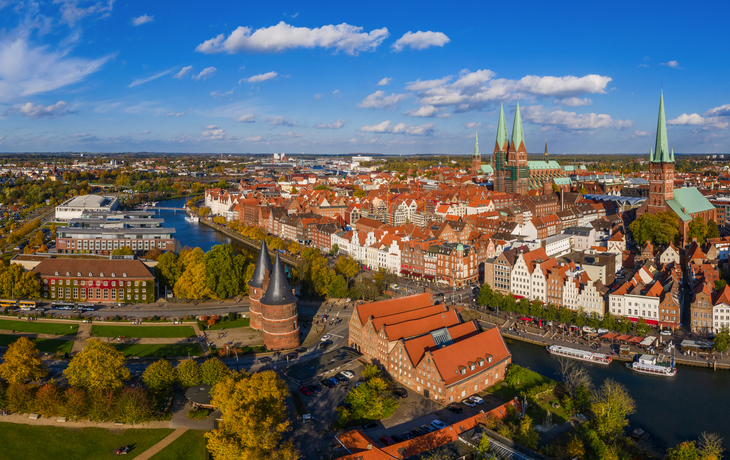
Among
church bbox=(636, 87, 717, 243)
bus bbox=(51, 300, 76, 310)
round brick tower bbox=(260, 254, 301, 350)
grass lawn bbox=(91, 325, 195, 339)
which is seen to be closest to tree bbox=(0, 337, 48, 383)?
grass lawn bbox=(91, 325, 195, 339)

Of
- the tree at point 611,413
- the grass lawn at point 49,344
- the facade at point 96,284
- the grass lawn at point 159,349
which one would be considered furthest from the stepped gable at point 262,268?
the tree at point 611,413

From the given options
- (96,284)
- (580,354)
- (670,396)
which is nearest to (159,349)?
(96,284)

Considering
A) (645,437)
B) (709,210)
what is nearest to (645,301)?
(645,437)

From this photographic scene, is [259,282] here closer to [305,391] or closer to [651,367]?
[305,391]

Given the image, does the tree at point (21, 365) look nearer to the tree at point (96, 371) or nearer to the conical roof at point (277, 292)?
the tree at point (96, 371)

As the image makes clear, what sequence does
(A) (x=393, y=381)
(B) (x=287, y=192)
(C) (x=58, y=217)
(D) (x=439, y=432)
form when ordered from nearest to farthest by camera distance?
(D) (x=439, y=432)
(A) (x=393, y=381)
(C) (x=58, y=217)
(B) (x=287, y=192)

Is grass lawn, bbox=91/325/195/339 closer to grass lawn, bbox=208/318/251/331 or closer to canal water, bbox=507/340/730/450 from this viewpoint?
grass lawn, bbox=208/318/251/331

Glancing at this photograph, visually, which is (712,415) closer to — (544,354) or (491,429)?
(544,354)
